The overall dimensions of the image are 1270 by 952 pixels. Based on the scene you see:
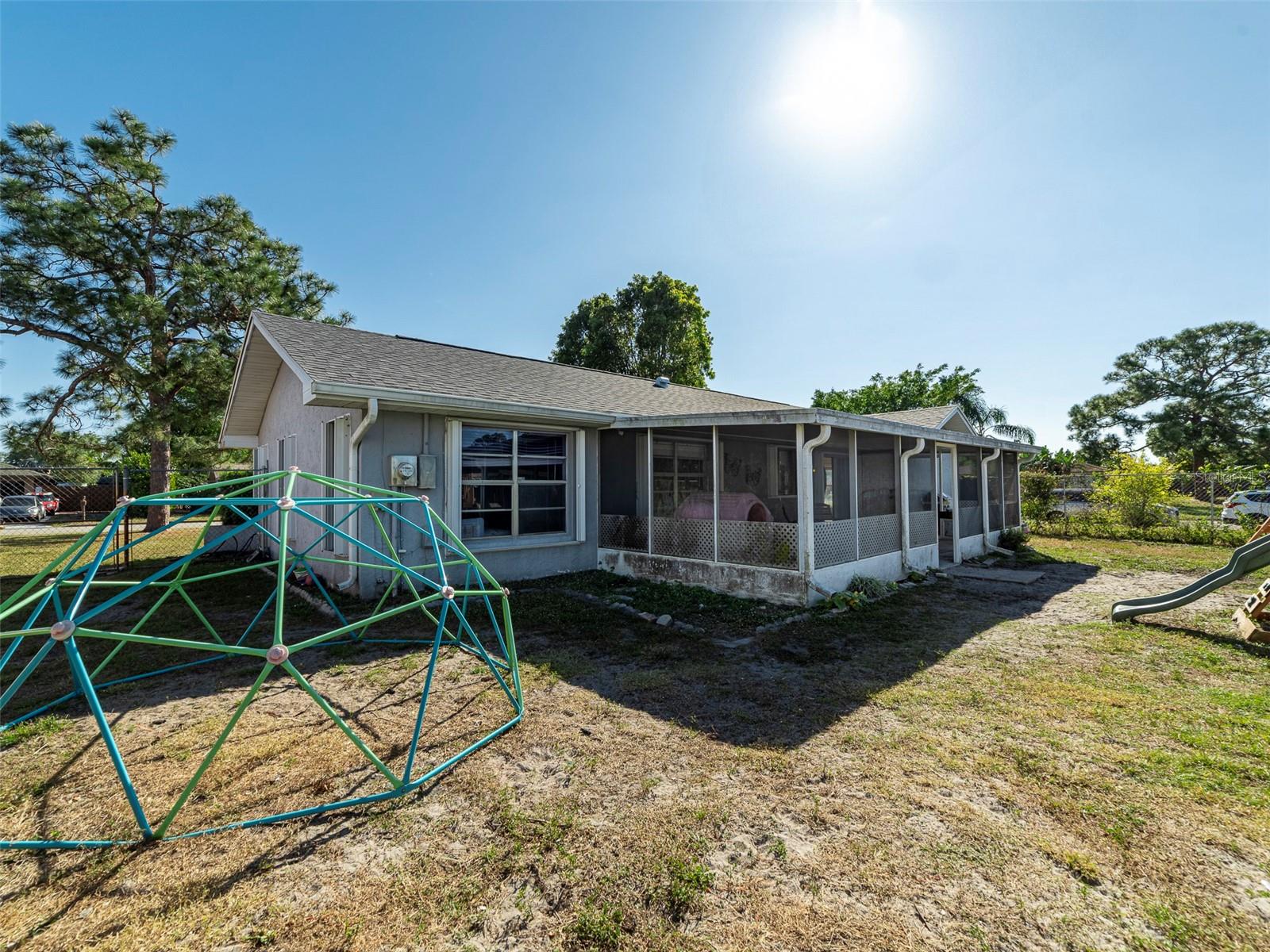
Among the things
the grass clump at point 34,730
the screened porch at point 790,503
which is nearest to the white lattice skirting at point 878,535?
the screened porch at point 790,503

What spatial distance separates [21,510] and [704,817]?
2810 cm

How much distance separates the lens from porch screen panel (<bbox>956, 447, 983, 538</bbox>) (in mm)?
11438

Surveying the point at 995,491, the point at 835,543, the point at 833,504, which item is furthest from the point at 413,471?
the point at 995,491

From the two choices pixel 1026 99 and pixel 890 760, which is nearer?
pixel 890 760

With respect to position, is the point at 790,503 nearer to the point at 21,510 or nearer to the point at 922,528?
the point at 922,528

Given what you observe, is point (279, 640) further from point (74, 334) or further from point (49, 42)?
point (74, 334)

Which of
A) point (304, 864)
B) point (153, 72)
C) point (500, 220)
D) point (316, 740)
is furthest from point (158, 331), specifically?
point (304, 864)

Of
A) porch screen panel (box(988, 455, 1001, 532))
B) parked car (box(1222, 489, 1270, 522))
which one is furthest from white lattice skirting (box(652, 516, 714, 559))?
parked car (box(1222, 489, 1270, 522))

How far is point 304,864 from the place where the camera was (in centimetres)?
234

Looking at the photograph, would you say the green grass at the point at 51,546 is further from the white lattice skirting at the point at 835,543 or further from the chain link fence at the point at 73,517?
the white lattice skirting at the point at 835,543

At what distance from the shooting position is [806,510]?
6.87m

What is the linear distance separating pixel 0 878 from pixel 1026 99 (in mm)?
12513

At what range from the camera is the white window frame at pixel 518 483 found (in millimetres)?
7531

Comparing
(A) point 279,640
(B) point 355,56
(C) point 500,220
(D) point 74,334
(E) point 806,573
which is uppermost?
(B) point 355,56
